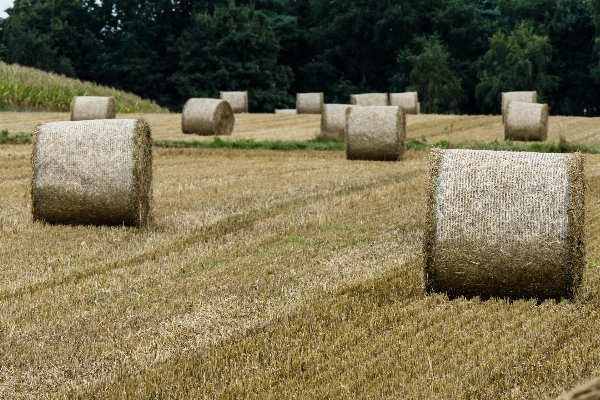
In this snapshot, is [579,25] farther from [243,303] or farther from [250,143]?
[243,303]

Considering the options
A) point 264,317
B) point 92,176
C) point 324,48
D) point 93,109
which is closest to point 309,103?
point 93,109

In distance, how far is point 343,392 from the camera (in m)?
4.63

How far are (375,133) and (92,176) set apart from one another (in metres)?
8.10

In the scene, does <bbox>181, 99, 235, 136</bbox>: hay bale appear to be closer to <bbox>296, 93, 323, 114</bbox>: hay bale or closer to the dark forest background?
<bbox>296, 93, 323, 114</bbox>: hay bale

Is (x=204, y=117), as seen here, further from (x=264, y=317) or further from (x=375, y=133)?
(x=264, y=317)

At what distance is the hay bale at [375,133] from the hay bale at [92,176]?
298 inches

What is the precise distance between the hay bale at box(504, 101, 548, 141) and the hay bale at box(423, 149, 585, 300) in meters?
15.0

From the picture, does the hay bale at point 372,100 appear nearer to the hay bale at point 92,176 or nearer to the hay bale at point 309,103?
the hay bale at point 309,103

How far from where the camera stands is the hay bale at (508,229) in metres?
6.23

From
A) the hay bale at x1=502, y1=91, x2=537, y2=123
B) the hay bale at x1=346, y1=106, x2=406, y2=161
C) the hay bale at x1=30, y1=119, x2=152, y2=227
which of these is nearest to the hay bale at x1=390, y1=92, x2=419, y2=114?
the hay bale at x1=502, y1=91, x2=537, y2=123

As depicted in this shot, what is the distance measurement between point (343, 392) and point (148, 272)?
304 cm

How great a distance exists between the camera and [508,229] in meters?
6.26

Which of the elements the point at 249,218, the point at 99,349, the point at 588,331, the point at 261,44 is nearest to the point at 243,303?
the point at 99,349

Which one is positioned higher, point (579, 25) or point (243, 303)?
point (579, 25)
